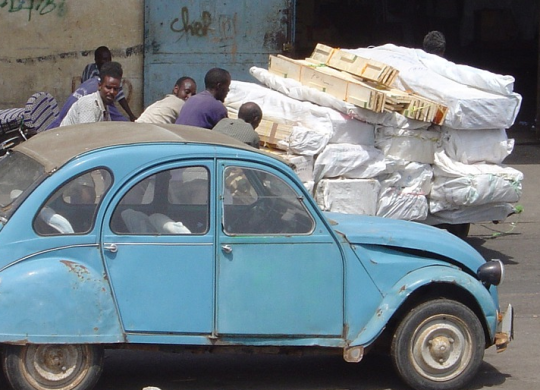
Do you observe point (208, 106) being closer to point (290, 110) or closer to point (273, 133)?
point (273, 133)

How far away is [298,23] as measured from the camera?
55.3 feet

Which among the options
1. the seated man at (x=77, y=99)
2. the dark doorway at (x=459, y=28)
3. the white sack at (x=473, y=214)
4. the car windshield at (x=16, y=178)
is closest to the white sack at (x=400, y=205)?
the white sack at (x=473, y=214)

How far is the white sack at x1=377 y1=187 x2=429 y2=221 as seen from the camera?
27.2ft

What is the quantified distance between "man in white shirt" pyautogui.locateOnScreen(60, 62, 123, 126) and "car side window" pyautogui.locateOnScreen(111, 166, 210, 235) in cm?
232

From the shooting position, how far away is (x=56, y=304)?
4789 mm

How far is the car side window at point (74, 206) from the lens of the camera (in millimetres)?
4898

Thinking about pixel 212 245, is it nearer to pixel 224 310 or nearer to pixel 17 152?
pixel 224 310

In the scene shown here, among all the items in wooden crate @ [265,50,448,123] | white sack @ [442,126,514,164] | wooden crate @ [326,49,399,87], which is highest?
wooden crate @ [326,49,399,87]

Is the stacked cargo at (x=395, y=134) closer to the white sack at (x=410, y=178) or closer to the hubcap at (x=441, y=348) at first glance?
the white sack at (x=410, y=178)

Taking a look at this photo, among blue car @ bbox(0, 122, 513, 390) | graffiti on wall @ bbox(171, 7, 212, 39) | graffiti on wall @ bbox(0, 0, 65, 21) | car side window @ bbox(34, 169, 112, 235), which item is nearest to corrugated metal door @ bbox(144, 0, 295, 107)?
graffiti on wall @ bbox(171, 7, 212, 39)

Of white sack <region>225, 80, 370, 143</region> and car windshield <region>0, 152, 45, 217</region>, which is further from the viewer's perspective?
white sack <region>225, 80, 370, 143</region>

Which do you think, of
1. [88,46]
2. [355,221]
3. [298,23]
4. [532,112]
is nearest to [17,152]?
[355,221]

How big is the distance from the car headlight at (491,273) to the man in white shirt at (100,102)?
3173 mm

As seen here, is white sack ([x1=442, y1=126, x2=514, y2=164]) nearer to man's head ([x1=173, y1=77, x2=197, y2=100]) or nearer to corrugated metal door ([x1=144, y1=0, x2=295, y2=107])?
man's head ([x1=173, y1=77, x2=197, y2=100])
